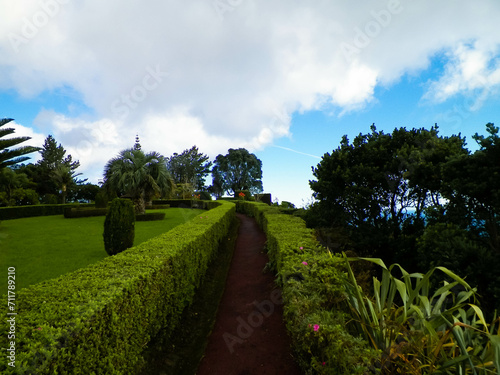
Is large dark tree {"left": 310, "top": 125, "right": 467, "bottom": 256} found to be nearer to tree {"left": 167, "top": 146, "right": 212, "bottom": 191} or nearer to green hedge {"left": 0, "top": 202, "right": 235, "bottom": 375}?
green hedge {"left": 0, "top": 202, "right": 235, "bottom": 375}

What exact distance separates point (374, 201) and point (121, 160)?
17.1m

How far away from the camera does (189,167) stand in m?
60.1

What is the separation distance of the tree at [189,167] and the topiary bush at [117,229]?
51.9 m

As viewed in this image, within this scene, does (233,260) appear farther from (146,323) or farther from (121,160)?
(121,160)

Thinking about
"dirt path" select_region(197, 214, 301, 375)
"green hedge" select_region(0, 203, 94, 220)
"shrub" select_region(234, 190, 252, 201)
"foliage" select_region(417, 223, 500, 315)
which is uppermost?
"shrub" select_region(234, 190, 252, 201)

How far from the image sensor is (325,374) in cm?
202

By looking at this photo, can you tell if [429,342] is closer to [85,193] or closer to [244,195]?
[244,195]

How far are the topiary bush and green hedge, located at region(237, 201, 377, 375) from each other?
5.70 metres

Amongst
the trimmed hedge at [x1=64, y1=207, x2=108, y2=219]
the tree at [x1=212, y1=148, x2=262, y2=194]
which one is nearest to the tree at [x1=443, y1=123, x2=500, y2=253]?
the trimmed hedge at [x1=64, y1=207, x2=108, y2=219]

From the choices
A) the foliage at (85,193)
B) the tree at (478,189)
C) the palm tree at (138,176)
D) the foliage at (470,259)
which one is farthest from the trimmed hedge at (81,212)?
the foliage at (85,193)

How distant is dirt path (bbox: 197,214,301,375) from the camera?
3.27 metres

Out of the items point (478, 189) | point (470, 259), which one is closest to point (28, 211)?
point (470, 259)

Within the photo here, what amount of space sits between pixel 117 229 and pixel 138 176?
34.3 ft

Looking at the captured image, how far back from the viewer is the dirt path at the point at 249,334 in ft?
10.7
